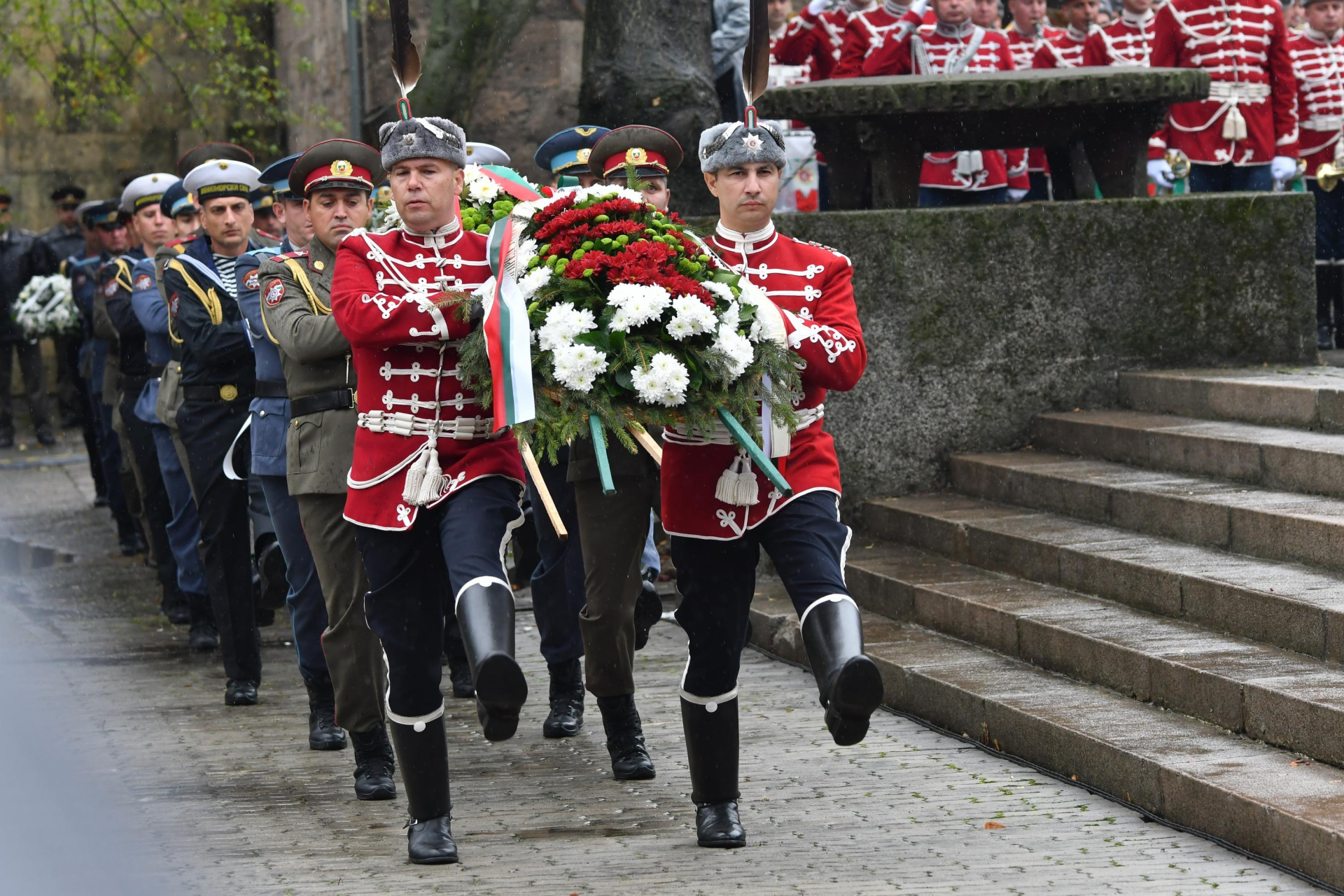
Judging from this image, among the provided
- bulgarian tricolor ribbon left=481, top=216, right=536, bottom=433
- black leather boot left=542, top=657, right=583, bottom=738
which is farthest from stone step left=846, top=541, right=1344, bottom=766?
bulgarian tricolor ribbon left=481, top=216, right=536, bottom=433

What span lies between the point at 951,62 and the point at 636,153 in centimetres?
521

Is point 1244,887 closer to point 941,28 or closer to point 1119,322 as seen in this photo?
point 1119,322

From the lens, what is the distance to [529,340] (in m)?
5.00

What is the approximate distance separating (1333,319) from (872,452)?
3520 millimetres

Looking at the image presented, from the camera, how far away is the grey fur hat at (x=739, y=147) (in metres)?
5.39

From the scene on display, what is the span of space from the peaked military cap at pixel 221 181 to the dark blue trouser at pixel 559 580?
1.94 metres

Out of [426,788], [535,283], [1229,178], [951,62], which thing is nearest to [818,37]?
[951,62]

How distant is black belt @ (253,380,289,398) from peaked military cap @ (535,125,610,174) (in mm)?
1478

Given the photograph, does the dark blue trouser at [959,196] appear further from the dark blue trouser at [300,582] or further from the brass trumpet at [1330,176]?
the dark blue trouser at [300,582]

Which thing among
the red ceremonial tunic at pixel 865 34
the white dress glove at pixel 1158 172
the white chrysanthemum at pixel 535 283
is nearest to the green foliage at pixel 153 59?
the red ceremonial tunic at pixel 865 34

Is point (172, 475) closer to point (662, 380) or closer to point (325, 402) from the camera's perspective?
point (325, 402)

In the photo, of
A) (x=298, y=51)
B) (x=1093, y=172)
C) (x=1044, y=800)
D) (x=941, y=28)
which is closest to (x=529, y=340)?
(x=1044, y=800)

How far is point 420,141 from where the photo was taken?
5320mm

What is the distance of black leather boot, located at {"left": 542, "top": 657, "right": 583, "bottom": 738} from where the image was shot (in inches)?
277
